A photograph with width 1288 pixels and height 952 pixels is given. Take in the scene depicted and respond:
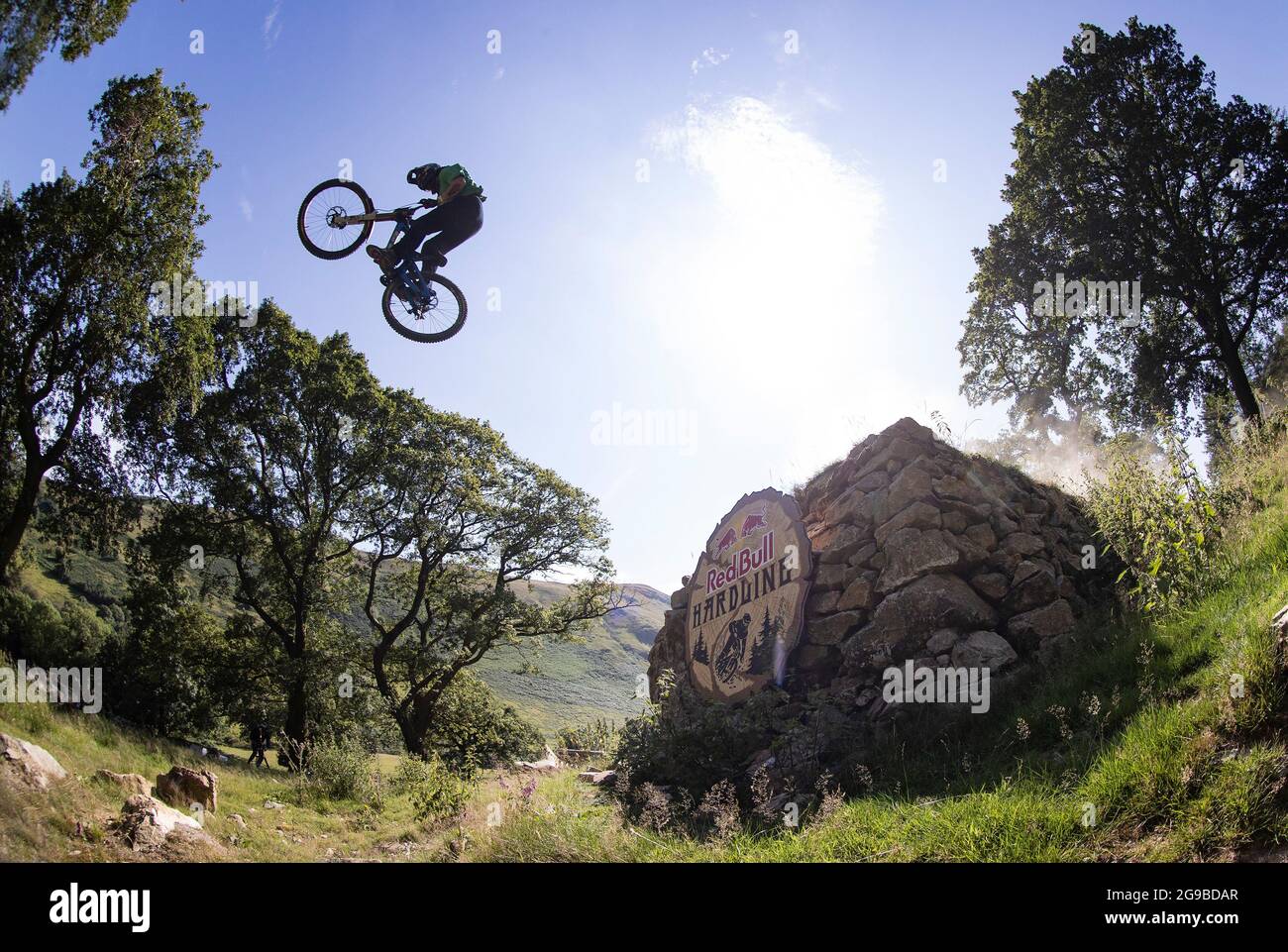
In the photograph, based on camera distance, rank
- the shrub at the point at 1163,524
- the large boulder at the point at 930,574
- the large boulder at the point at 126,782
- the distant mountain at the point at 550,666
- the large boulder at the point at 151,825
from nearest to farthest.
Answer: the shrub at the point at 1163,524 < the large boulder at the point at 151,825 < the large boulder at the point at 930,574 < the large boulder at the point at 126,782 < the distant mountain at the point at 550,666

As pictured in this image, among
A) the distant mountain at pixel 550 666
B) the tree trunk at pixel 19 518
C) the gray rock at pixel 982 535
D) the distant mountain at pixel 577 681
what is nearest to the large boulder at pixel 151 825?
the tree trunk at pixel 19 518

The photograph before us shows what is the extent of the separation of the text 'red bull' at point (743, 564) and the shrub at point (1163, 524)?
462 centimetres

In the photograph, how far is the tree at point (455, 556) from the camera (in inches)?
965

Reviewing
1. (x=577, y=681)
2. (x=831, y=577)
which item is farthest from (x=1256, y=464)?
(x=577, y=681)

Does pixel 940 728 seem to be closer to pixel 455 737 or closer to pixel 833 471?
pixel 833 471

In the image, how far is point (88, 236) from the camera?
14.8 m

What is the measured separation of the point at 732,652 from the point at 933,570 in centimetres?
345

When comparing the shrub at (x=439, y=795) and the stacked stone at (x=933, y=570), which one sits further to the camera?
the shrub at (x=439, y=795)

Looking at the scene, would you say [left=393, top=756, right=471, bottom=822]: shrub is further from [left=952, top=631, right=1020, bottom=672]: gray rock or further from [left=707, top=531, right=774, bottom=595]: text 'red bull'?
[left=952, top=631, right=1020, bottom=672]: gray rock

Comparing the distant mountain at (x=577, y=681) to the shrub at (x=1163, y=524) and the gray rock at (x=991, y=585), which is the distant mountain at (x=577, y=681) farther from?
the shrub at (x=1163, y=524)

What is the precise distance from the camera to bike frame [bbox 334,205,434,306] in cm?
964

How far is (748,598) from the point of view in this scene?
11.2 m

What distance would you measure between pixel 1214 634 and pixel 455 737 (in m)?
27.7
